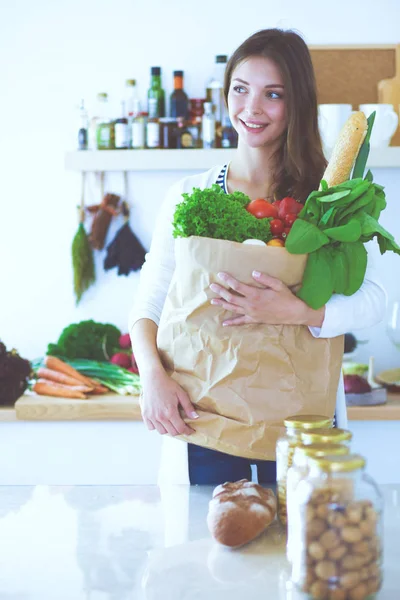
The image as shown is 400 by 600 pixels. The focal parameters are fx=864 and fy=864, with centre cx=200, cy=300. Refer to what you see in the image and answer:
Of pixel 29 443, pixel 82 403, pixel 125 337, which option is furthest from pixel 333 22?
pixel 29 443

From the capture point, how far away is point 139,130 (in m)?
2.98

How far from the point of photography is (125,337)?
2.99m

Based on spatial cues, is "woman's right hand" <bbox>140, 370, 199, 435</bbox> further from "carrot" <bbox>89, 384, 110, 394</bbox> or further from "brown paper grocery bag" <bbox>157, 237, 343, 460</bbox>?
"carrot" <bbox>89, 384, 110, 394</bbox>

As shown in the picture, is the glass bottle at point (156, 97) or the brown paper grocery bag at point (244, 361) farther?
the glass bottle at point (156, 97)

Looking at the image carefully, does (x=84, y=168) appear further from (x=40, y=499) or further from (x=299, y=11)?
(x=40, y=499)

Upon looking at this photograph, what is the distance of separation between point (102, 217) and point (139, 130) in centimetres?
35

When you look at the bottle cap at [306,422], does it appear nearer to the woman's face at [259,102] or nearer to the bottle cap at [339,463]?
the bottle cap at [339,463]

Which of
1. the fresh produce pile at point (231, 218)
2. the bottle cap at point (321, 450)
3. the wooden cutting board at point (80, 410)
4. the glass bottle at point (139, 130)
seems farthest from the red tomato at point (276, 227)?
the glass bottle at point (139, 130)

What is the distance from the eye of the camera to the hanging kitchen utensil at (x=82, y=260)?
3.09 meters

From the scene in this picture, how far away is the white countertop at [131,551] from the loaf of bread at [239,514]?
0.02 metres

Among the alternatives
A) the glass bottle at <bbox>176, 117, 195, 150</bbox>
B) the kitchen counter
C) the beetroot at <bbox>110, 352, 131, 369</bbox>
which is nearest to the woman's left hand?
the kitchen counter

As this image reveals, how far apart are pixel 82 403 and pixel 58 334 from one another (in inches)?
23.6

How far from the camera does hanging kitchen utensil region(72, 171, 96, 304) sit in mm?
3094

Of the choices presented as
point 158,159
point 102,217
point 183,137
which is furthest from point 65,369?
point 183,137
